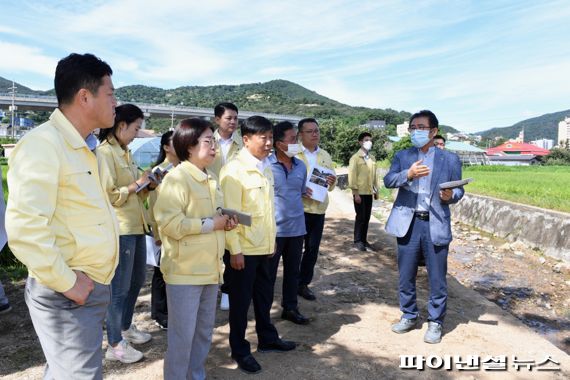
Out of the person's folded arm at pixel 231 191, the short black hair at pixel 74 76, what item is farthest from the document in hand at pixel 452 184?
the short black hair at pixel 74 76

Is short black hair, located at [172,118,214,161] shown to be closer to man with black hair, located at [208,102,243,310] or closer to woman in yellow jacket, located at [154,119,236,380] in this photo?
woman in yellow jacket, located at [154,119,236,380]

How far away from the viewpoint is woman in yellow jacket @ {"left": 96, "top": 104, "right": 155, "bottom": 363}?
3121 mm

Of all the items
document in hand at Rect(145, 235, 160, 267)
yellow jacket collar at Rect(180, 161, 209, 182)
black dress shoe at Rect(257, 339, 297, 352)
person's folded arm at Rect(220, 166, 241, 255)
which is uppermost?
yellow jacket collar at Rect(180, 161, 209, 182)

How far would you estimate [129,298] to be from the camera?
11.2 ft

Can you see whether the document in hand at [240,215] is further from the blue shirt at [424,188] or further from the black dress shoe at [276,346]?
the blue shirt at [424,188]

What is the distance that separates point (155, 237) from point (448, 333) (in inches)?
115

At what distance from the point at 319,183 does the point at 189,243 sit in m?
2.51

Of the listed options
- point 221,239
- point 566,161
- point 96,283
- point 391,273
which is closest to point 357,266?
point 391,273

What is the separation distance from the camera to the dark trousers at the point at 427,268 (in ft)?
12.7

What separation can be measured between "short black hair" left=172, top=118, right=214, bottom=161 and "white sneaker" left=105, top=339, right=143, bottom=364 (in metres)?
1.63

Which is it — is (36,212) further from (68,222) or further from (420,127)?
(420,127)

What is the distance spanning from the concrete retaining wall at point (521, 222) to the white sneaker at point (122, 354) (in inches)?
267

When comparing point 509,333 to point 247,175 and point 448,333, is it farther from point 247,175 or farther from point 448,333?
point 247,175

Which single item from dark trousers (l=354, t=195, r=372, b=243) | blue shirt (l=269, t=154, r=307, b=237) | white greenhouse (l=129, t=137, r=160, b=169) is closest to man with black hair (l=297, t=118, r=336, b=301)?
blue shirt (l=269, t=154, r=307, b=237)
